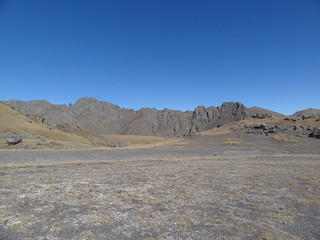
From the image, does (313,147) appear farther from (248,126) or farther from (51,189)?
(51,189)

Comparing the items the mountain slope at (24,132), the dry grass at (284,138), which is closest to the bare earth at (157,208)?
the mountain slope at (24,132)

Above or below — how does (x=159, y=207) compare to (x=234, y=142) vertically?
below

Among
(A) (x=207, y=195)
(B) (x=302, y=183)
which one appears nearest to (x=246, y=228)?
(A) (x=207, y=195)

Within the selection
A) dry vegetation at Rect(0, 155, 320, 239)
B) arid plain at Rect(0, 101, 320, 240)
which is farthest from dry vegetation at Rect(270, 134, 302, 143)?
dry vegetation at Rect(0, 155, 320, 239)

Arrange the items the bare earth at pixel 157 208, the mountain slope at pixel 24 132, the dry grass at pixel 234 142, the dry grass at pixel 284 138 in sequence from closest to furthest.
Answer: the bare earth at pixel 157 208
the mountain slope at pixel 24 132
the dry grass at pixel 284 138
the dry grass at pixel 234 142

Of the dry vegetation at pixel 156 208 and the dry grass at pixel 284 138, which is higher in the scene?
the dry grass at pixel 284 138

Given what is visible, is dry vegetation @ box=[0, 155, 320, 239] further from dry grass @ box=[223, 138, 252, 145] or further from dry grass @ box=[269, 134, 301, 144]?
dry grass @ box=[269, 134, 301, 144]

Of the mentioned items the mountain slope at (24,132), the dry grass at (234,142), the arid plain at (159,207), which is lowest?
the arid plain at (159,207)

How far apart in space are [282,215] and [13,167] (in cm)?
2149

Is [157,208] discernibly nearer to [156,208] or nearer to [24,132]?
[156,208]


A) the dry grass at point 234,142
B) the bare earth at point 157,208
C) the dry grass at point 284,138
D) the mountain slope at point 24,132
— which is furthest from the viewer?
the dry grass at point 234,142

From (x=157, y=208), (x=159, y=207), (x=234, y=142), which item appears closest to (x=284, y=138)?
(x=234, y=142)

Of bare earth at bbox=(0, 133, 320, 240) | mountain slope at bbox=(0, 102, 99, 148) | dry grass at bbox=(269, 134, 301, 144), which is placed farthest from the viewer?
dry grass at bbox=(269, 134, 301, 144)

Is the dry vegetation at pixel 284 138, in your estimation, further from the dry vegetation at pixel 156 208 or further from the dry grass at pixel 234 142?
the dry vegetation at pixel 156 208
